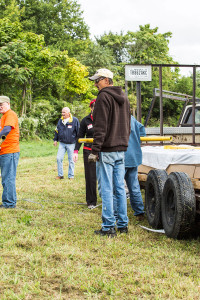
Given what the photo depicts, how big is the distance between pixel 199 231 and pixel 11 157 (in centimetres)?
307

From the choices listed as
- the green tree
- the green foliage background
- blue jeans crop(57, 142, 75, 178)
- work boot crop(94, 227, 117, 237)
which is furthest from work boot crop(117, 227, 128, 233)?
the green tree

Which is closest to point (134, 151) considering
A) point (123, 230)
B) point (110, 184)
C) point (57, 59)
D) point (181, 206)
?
point (110, 184)

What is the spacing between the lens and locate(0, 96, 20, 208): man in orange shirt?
6059 mm

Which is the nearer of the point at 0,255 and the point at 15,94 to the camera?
the point at 0,255

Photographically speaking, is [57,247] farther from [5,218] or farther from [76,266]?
[5,218]

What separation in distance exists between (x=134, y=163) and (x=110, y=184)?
77 cm

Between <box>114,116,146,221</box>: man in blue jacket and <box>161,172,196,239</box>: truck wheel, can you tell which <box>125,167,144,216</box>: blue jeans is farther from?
<box>161,172,196,239</box>: truck wheel

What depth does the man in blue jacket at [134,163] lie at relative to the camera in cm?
520

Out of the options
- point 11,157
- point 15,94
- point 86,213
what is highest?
point 15,94

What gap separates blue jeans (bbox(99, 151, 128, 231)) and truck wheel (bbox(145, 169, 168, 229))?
41 centimetres

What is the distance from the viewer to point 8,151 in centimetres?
611

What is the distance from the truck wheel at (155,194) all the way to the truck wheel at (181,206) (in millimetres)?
298

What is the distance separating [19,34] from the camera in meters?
24.4

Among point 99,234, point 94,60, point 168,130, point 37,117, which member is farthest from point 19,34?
point 99,234
